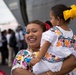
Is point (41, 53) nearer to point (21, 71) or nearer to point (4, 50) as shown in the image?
point (21, 71)

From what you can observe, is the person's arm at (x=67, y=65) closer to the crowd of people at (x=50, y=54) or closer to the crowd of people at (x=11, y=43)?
the crowd of people at (x=50, y=54)

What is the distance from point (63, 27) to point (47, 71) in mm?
418

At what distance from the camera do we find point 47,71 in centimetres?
285

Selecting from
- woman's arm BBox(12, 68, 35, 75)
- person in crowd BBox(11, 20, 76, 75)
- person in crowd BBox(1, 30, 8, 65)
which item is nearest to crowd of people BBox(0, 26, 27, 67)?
person in crowd BBox(1, 30, 8, 65)

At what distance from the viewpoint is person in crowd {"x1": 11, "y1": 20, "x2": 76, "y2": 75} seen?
285 centimetres

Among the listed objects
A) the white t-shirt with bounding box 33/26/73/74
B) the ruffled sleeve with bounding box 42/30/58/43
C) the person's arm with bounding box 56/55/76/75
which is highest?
the ruffled sleeve with bounding box 42/30/58/43

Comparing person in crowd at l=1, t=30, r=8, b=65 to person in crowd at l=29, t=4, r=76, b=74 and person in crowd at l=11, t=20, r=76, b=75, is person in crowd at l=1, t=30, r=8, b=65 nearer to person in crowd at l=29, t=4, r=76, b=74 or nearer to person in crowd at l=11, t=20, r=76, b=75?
person in crowd at l=11, t=20, r=76, b=75

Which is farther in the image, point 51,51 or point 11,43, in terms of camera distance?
point 11,43

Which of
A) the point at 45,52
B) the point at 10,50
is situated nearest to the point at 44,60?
the point at 45,52

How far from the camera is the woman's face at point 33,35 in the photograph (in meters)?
2.94

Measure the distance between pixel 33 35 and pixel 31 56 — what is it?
0.61 ft

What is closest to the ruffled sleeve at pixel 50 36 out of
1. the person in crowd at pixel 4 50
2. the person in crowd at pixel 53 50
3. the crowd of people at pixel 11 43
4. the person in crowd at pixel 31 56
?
the person in crowd at pixel 53 50

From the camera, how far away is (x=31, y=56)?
2.92m

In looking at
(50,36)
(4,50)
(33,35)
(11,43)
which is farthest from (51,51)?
(4,50)
